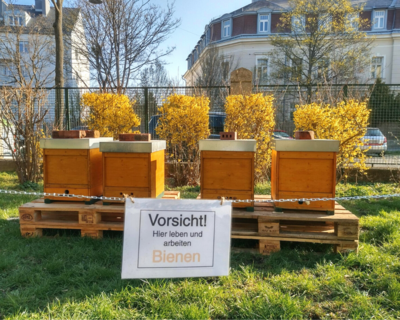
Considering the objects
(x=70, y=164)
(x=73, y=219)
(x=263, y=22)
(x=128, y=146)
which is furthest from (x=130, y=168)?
(x=263, y=22)

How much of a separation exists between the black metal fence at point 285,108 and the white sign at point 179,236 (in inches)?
223

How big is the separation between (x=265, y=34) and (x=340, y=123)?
22.4 meters

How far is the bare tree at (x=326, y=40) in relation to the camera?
61.0ft

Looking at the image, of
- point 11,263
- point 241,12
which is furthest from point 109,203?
point 241,12

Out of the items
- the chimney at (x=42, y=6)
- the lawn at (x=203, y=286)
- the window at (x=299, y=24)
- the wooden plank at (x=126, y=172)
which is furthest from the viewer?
the chimney at (x=42, y=6)

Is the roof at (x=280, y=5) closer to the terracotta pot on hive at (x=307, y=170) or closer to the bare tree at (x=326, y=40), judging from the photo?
the bare tree at (x=326, y=40)

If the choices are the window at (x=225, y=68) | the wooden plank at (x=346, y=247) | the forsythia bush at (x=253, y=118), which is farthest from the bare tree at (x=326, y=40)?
the wooden plank at (x=346, y=247)

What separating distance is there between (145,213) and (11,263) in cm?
185

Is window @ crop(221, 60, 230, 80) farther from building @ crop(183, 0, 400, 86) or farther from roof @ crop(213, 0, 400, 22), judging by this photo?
roof @ crop(213, 0, 400, 22)

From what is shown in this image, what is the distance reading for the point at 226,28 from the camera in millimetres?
27688

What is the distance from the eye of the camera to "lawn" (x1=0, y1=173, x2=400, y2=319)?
2369mm

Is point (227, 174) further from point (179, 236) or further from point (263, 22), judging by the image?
point (263, 22)

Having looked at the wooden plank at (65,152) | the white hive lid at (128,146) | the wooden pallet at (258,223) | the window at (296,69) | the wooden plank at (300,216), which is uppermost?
the window at (296,69)

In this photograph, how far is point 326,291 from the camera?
2.68 meters
